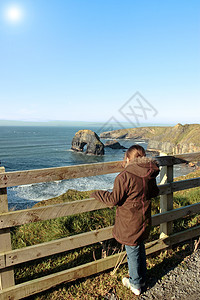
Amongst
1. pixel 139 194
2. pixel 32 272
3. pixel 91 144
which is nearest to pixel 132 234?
pixel 139 194

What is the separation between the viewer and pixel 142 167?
259 centimetres

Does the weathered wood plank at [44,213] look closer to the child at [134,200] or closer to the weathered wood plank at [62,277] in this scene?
the child at [134,200]

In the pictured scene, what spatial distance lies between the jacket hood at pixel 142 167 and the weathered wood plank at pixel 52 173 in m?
0.59

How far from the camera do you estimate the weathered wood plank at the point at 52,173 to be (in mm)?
2615

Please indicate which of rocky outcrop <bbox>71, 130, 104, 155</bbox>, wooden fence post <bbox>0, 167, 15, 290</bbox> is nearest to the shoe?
wooden fence post <bbox>0, 167, 15, 290</bbox>

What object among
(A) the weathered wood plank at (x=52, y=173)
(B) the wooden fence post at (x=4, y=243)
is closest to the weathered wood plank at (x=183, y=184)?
(A) the weathered wood plank at (x=52, y=173)

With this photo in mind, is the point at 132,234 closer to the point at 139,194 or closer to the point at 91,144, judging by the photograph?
the point at 139,194

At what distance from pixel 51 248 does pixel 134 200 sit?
123cm

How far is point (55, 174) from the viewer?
2875 millimetres

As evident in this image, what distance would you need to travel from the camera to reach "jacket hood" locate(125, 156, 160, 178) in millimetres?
2576

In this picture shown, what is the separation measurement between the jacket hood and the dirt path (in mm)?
1544

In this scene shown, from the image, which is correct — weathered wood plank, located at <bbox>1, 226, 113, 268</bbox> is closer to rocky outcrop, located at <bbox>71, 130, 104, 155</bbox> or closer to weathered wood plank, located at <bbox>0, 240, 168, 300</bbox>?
weathered wood plank, located at <bbox>0, 240, 168, 300</bbox>

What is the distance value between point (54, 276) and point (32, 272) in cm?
60

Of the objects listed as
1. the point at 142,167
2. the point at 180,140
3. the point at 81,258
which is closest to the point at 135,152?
the point at 142,167
